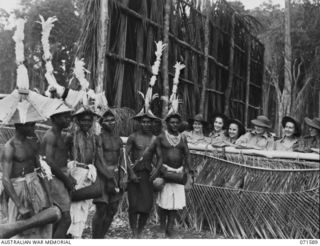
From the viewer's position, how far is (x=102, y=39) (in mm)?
5832

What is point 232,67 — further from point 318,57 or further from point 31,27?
point 31,27

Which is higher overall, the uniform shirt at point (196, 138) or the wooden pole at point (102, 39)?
the wooden pole at point (102, 39)

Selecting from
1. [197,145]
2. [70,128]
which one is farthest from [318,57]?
[70,128]

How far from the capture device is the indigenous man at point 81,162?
366 centimetres

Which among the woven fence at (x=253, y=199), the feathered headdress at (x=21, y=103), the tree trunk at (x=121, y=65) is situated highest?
the tree trunk at (x=121, y=65)

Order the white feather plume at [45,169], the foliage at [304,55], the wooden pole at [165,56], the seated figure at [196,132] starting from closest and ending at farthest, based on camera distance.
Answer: the white feather plume at [45,169] < the seated figure at [196,132] < the wooden pole at [165,56] < the foliage at [304,55]

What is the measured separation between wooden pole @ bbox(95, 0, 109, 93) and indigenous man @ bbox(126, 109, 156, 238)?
1.52 m

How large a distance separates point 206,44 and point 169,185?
17.7ft

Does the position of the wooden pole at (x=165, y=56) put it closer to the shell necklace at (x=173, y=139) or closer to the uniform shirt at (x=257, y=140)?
the uniform shirt at (x=257, y=140)

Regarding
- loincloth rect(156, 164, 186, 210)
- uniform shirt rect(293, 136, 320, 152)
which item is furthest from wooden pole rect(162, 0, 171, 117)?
loincloth rect(156, 164, 186, 210)

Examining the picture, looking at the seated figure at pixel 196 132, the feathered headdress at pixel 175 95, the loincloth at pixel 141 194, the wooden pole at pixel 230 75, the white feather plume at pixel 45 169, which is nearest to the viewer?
the white feather plume at pixel 45 169

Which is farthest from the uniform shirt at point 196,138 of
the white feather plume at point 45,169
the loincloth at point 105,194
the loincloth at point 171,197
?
the white feather plume at point 45,169

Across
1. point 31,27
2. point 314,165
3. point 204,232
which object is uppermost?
point 31,27

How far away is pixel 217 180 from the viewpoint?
481 centimetres
